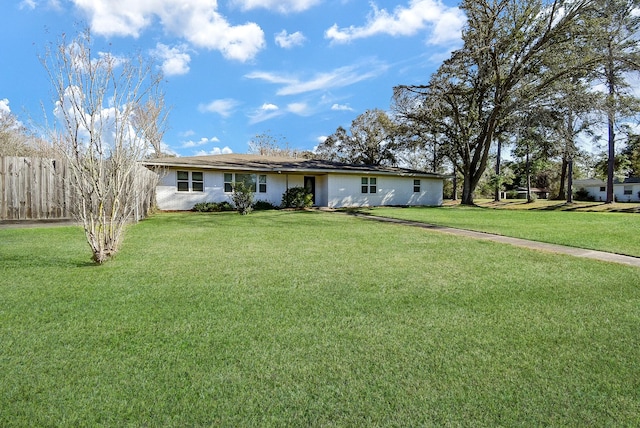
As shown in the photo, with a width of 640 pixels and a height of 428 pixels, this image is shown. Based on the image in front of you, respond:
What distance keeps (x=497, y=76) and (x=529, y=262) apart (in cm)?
1749

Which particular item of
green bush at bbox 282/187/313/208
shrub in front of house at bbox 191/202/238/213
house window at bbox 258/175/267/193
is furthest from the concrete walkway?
house window at bbox 258/175/267/193

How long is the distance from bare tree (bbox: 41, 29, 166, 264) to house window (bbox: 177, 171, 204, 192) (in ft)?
40.6

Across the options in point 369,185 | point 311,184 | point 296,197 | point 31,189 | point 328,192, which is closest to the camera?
point 31,189

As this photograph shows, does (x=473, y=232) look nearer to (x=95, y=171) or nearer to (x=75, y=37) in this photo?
(x=95, y=171)

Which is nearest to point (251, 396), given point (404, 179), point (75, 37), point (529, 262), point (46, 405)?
point (46, 405)

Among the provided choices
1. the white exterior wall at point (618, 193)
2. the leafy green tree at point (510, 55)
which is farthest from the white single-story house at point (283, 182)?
the white exterior wall at point (618, 193)

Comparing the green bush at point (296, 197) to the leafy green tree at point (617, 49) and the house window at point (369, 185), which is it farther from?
the leafy green tree at point (617, 49)

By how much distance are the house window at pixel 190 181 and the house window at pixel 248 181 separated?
1.30 metres

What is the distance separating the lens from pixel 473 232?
8734 mm

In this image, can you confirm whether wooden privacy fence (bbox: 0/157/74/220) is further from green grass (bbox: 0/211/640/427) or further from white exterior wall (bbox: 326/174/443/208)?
white exterior wall (bbox: 326/174/443/208)

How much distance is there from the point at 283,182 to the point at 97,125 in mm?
14684

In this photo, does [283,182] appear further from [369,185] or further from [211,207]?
[369,185]

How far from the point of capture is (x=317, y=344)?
248cm

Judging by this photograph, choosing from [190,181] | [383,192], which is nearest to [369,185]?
[383,192]
